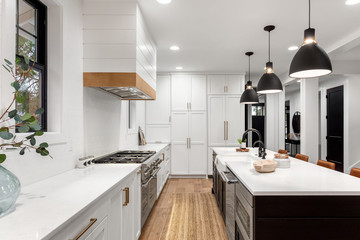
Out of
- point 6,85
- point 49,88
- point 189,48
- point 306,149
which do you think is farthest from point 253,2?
point 306,149

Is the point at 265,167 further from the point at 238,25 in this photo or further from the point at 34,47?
the point at 34,47

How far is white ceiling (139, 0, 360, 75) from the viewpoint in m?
2.48

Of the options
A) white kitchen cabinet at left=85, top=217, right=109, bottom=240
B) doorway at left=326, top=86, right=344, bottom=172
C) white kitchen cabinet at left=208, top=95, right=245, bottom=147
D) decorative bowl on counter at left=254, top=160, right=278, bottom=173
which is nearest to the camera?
white kitchen cabinet at left=85, top=217, right=109, bottom=240

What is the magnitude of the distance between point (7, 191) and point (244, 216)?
148 cm

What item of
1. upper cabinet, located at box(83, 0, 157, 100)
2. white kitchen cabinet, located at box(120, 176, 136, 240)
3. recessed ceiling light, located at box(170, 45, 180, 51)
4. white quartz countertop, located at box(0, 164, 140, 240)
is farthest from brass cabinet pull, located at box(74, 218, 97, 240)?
recessed ceiling light, located at box(170, 45, 180, 51)

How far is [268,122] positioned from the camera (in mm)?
6938

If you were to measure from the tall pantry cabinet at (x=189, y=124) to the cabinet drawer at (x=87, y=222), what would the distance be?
4117 millimetres

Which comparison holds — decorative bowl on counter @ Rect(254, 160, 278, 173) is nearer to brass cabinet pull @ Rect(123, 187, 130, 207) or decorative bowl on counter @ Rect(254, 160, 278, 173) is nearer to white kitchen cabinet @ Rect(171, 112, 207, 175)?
brass cabinet pull @ Rect(123, 187, 130, 207)

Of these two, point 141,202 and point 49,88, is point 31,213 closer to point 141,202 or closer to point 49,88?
point 49,88

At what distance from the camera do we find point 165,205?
365cm

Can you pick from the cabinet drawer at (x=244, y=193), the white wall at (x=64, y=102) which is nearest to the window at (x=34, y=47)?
the white wall at (x=64, y=102)

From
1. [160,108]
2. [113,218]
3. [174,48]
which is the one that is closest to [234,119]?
[160,108]

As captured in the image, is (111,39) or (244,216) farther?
(111,39)

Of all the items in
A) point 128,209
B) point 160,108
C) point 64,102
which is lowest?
point 128,209
